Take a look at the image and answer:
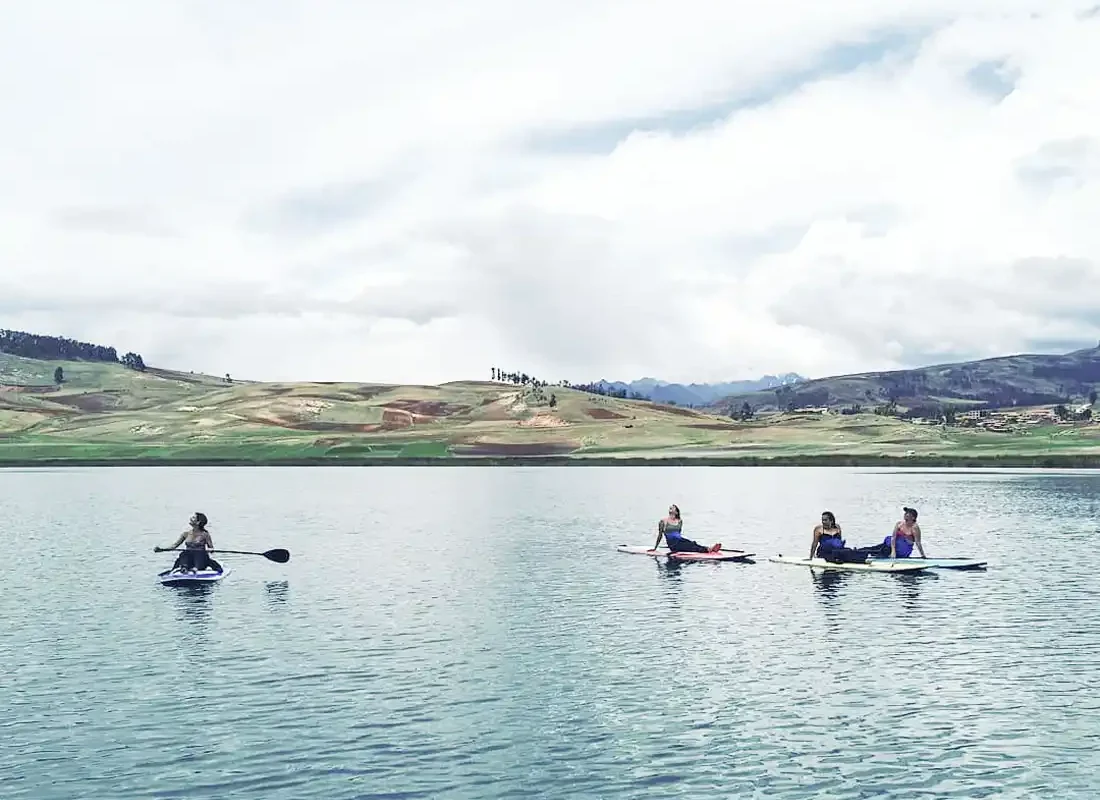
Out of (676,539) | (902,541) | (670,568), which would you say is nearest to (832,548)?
(902,541)

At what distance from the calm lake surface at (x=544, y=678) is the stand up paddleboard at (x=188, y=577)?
5.00ft

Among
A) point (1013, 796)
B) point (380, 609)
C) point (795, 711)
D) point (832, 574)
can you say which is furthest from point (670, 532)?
point (1013, 796)

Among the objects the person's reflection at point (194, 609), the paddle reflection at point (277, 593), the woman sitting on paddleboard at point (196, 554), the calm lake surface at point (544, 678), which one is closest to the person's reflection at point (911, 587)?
the calm lake surface at point (544, 678)

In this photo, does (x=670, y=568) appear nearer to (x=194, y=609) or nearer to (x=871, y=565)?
(x=871, y=565)

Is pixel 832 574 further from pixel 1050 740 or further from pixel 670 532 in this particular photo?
pixel 1050 740

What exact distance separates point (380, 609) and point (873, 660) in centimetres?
2500

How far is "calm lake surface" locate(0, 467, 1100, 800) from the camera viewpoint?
3102cm

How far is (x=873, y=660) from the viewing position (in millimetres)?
45844

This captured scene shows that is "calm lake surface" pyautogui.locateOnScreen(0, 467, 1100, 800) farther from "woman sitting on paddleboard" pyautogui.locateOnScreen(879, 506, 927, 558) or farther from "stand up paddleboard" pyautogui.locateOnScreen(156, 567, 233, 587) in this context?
"woman sitting on paddleboard" pyautogui.locateOnScreen(879, 506, 927, 558)

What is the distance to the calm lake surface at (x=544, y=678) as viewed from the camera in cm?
3102

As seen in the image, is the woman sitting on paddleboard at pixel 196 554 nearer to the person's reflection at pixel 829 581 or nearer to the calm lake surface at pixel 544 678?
the calm lake surface at pixel 544 678

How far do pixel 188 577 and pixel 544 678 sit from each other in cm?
3257

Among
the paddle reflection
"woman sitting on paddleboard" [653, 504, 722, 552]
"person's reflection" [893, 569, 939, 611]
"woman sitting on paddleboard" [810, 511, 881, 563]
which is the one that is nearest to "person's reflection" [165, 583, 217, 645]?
the paddle reflection

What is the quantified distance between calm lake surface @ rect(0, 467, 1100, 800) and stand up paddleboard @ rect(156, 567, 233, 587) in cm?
A: 153
